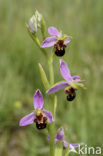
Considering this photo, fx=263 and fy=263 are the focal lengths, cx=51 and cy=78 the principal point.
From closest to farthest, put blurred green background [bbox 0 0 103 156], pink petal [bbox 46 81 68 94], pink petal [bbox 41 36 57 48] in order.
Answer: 1. pink petal [bbox 46 81 68 94]
2. pink petal [bbox 41 36 57 48]
3. blurred green background [bbox 0 0 103 156]

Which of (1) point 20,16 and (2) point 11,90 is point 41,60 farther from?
Result: (1) point 20,16

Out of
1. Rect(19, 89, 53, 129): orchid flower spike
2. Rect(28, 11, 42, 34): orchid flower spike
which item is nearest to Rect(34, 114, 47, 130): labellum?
Rect(19, 89, 53, 129): orchid flower spike

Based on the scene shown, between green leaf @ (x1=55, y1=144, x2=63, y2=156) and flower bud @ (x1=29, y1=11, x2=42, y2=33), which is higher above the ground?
flower bud @ (x1=29, y1=11, x2=42, y2=33)

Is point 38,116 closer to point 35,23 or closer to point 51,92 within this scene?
point 51,92

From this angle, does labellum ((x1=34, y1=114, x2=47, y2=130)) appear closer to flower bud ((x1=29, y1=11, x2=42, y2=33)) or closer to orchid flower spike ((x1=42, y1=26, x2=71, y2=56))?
orchid flower spike ((x1=42, y1=26, x2=71, y2=56))

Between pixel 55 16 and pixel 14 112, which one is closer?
pixel 14 112

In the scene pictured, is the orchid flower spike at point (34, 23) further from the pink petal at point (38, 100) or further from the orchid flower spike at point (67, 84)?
the pink petal at point (38, 100)

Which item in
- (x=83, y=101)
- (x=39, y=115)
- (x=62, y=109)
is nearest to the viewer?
(x=39, y=115)

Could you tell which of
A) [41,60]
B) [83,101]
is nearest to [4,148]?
[83,101]
